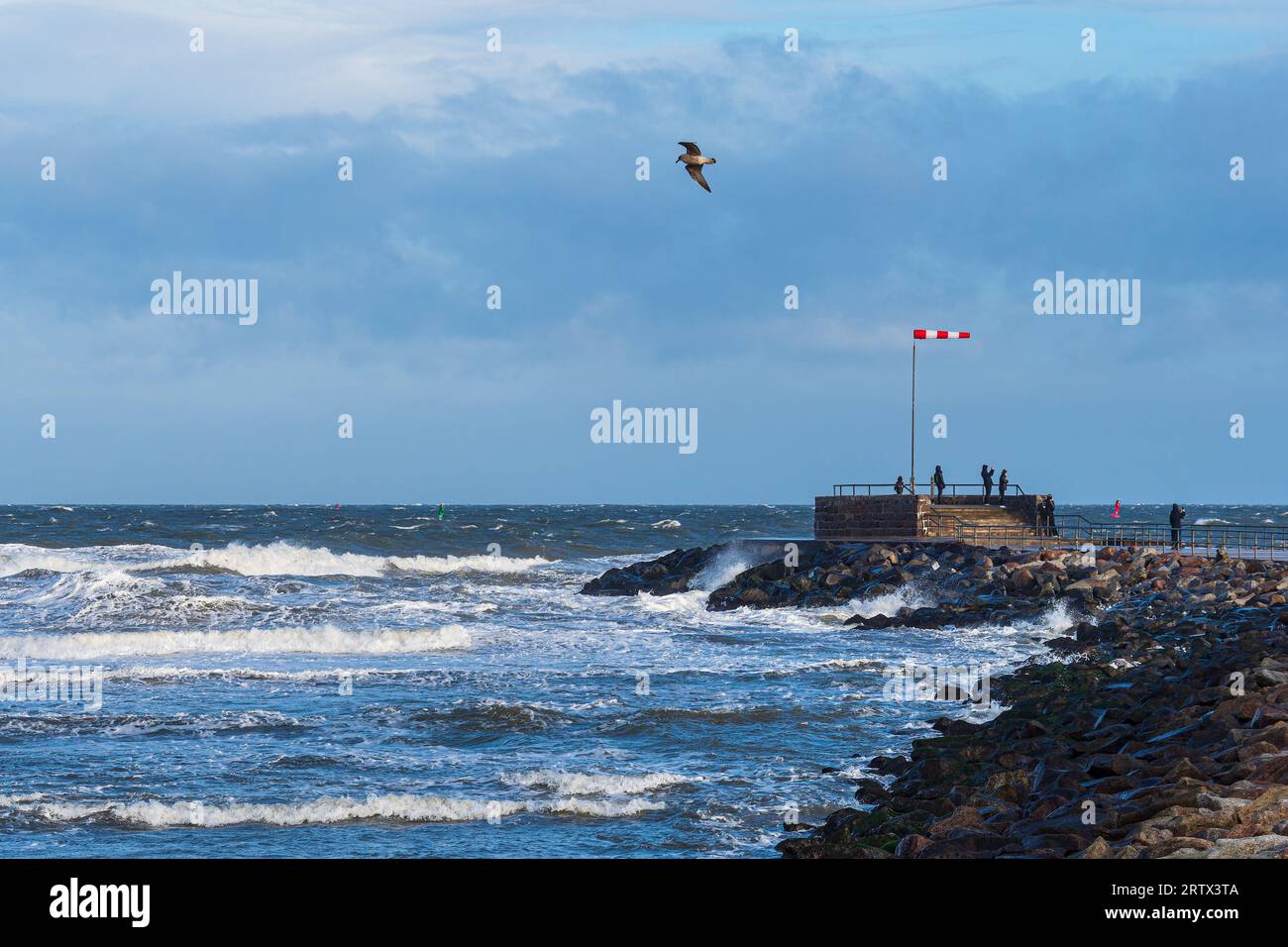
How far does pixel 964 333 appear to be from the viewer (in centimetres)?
4353

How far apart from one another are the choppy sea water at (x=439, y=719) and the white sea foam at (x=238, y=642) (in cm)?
8

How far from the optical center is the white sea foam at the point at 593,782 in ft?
47.1

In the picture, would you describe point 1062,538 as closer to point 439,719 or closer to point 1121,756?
point 439,719

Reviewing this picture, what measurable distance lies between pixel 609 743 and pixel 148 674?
374 inches

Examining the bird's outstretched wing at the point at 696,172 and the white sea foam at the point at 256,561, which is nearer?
the bird's outstretched wing at the point at 696,172

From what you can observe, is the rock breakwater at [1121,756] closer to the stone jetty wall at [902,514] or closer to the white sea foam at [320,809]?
the white sea foam at [320,809]

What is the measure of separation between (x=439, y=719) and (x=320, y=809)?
5363 millimetres

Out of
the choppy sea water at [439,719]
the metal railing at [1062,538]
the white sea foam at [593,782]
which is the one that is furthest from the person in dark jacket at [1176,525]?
the white sea foam at [593,782]

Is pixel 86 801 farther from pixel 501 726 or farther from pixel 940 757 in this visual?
pixel 940 757

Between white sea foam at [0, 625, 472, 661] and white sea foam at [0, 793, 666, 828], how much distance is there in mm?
13557

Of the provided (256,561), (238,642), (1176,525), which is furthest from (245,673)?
(256,561)

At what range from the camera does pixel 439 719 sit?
18672 mm

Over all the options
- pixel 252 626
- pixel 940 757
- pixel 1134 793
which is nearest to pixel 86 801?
pixel 940 757

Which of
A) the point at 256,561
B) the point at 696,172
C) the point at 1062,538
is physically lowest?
the point at 256,561
